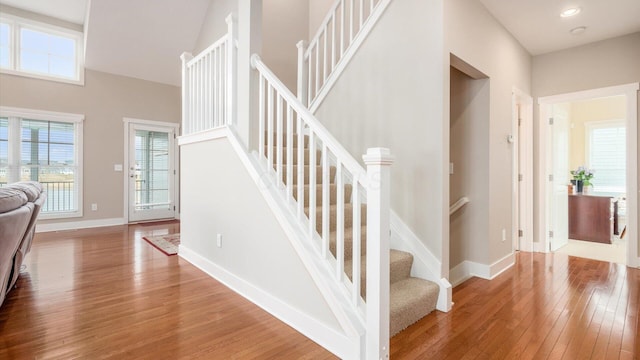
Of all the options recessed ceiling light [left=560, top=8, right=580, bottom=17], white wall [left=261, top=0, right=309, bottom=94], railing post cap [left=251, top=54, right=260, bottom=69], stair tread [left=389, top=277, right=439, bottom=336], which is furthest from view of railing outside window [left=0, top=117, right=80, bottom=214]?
recessed ceiling light [left=560, top=8, right=580, bottom=17]

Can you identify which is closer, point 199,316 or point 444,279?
point 199,316

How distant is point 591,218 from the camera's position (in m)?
4.98

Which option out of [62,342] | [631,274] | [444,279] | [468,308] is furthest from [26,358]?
[631,274]

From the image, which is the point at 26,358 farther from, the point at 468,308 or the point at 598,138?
the point at 598,138

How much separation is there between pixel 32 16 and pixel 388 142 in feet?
20.9

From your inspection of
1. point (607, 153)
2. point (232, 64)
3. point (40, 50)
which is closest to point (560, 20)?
point (232, 64)

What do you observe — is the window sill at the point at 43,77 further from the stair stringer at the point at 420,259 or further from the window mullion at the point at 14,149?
the stair stringer at the point at 420,259

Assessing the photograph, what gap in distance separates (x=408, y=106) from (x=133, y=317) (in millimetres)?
2638

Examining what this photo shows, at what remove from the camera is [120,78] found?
6031mm

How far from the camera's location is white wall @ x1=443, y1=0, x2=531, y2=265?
2.67 metres

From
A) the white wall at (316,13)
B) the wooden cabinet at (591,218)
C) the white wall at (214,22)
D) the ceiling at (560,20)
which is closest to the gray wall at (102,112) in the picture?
the white wall at (214,22)

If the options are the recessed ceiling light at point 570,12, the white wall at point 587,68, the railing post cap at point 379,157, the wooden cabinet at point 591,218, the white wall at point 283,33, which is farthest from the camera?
the wooden cabinet at point 591,218

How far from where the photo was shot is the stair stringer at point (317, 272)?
179 centimetres

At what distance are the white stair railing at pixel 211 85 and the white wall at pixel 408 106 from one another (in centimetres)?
118
